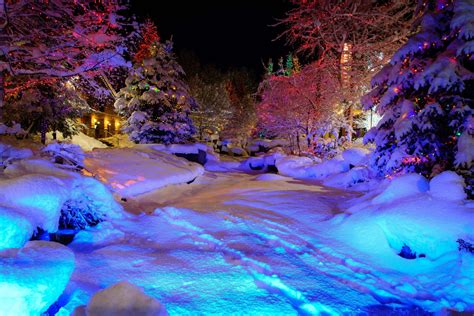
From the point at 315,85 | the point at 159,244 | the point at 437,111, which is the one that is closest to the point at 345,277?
the point at 159,244

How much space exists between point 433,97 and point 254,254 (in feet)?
16.0

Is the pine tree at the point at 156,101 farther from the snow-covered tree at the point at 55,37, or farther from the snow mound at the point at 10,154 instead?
the snow mound at the point at 10,154

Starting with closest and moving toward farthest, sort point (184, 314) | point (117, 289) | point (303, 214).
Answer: point (117, 289), point (184, 314), point (303, 214)

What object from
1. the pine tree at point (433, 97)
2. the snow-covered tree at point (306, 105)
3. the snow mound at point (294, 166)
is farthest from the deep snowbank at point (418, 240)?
the snow-covered tree at point (306, 105)

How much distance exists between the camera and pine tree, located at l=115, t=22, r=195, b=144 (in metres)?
17.7

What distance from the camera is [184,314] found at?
122 inches

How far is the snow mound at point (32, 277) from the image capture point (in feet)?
7.74

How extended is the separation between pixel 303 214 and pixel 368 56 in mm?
11490

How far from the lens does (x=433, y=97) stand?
6.42m

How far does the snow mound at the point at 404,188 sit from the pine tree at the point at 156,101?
1401 cm

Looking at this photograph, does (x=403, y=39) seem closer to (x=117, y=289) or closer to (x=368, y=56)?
(x=368, y=56)

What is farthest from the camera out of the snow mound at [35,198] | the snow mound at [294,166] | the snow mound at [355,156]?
the snow mound at [294,166]

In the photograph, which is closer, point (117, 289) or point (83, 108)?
point (117, 289)

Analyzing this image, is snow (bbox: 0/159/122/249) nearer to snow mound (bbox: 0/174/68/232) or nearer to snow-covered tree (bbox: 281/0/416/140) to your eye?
snow mound (bbox: 0/174/68/232)
